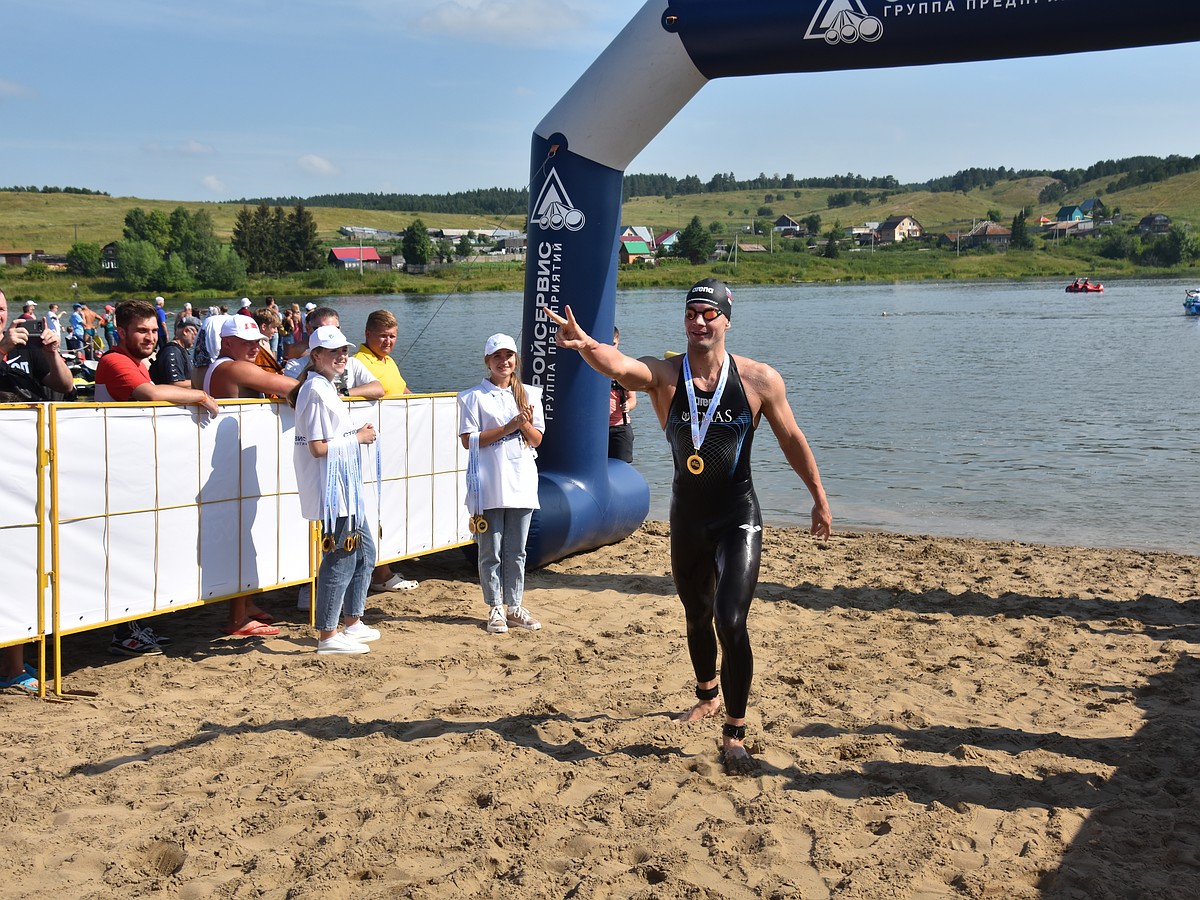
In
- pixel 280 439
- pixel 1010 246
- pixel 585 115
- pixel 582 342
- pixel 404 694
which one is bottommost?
pixel 404 694

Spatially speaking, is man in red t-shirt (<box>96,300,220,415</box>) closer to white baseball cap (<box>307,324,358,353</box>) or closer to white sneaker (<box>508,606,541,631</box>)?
white baseball cap (<box>307,324,358,353</box>)

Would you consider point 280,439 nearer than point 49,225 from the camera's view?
Yes

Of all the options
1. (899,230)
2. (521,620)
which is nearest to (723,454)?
(521,620)

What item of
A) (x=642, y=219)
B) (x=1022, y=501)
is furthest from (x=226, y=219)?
(x=1022, y=501)

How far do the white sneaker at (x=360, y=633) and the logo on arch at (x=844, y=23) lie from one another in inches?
185

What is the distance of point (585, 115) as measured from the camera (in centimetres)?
750

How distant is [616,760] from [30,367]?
15.0 feet

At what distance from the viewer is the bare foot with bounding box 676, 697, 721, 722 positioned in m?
4.96

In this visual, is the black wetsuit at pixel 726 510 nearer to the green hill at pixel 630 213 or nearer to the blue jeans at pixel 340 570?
the blue jeans at pixel 340 570

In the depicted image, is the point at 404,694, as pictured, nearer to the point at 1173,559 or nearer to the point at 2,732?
the point at 2,732

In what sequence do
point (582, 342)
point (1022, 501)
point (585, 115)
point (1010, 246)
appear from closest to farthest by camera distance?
point (582, 342), point (585, 115), point (1022, 501), point (1010, 246)

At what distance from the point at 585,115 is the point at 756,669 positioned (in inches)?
163

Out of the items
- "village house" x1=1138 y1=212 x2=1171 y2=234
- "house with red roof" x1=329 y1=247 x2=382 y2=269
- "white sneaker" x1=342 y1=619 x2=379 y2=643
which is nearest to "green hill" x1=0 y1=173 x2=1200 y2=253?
"village house" x1=1138 y1=212 x2=1171 y2=234

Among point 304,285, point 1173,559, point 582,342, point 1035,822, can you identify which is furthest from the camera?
point 304,285
